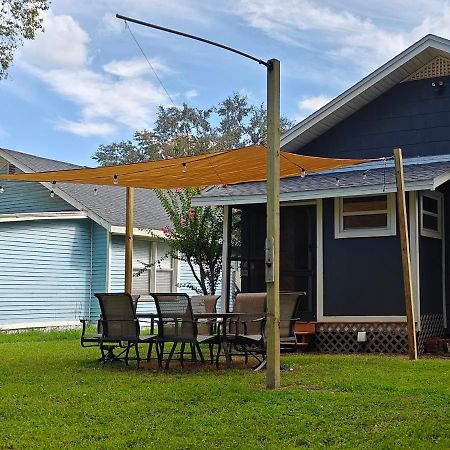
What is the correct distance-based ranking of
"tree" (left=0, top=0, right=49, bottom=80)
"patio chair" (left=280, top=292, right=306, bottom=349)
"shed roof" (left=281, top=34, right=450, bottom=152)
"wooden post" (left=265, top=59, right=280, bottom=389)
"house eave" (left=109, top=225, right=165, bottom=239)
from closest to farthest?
1. "wooden post" (left=265, top=59, right=280, bottom=389)
2. "patio chair" (left=280, top=292, right=306, bottom=349)
3. "shed roof" (left=281, top=34, right=450, bottom=152)
4. "house eave" (left=109, top=225, right=165, bottom=239)
5. "tree" (left=0, top=0, right=49, bottom=80)

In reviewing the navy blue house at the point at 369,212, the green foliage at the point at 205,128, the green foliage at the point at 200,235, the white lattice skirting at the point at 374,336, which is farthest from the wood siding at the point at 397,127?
the green foliage at the point at 205,128

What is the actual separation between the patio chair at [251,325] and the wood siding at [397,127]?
168 inches

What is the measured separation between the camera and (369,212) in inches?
472

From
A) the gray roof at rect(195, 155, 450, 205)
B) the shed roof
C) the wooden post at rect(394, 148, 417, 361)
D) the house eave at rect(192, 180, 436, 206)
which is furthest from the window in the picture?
the shed roof

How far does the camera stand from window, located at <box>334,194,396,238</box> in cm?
1172

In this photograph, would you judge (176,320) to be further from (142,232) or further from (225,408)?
(142,232)

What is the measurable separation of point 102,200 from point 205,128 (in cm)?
2956

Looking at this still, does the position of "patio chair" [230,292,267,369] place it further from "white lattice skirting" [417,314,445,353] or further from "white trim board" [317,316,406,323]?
"white lattice skirting" [417,314,445,353]

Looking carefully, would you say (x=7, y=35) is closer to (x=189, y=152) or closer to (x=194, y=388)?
(x=194, y=388)

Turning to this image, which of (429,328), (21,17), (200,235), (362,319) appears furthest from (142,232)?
(429,328)

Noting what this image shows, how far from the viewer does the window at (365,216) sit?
38.4 feet

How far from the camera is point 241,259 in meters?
13.1

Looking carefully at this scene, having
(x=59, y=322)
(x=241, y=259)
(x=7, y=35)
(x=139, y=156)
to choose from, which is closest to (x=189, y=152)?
(x=139, y=156)

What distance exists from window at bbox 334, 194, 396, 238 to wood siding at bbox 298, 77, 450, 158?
135 centimetres
